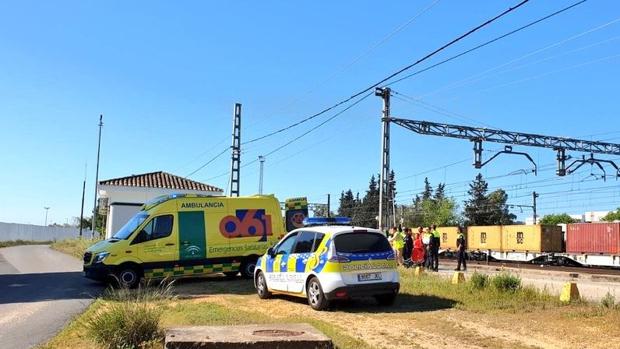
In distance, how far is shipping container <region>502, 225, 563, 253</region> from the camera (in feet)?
141

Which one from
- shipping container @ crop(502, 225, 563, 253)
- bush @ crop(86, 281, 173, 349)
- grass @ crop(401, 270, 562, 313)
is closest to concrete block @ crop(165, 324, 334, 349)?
bush @ crop(86, 281, 173, 349)

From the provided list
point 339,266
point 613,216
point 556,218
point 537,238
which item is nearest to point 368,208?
point 556,218

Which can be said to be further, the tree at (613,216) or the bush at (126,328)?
the tree at (613,216)

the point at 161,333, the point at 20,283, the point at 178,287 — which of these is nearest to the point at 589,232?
the point at 178,287

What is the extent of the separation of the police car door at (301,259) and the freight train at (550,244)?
3150 cm

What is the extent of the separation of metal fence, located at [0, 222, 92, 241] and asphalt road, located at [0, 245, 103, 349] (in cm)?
4538

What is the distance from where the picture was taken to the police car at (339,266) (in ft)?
38.0

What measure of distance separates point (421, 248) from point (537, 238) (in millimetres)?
23019

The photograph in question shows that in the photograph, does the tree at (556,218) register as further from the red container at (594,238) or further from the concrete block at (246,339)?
the concrete block at (246,339)

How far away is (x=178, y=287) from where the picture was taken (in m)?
16.8

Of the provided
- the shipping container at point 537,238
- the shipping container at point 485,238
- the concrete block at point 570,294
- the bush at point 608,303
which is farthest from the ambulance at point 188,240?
the shipping container at point 485,238

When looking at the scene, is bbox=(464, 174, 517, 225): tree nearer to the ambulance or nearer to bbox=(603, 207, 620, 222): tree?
bbox=(603, 207, 620, 222): tree

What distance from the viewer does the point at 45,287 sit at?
674 inches

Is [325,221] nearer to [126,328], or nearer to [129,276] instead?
[129,276]
